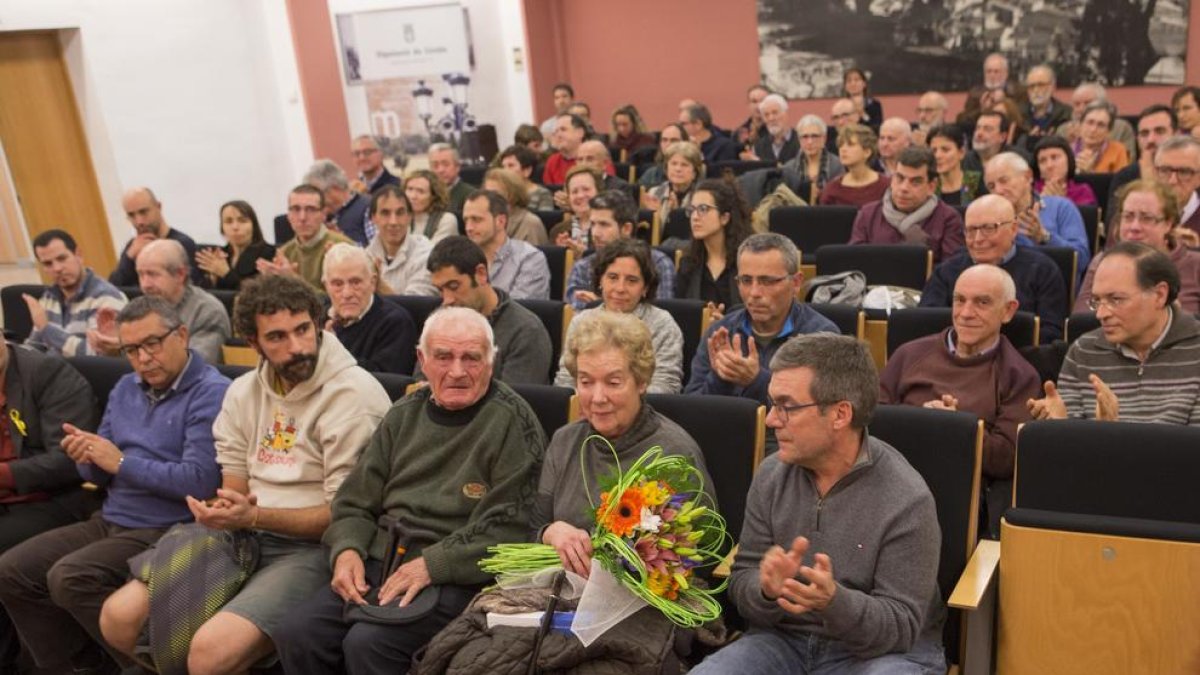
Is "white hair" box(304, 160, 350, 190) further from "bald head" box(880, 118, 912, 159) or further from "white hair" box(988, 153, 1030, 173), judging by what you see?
"white hair" box(988, 153, 1030, 173)

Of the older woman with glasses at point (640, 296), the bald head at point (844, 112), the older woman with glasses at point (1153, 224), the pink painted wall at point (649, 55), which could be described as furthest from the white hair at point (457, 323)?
the pink painted wall at point (649, 55)

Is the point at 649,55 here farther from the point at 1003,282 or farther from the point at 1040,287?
the point at 1003,282

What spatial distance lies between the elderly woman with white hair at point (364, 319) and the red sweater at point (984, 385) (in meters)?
1.87

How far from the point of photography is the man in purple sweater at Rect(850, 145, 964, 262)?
460 cm

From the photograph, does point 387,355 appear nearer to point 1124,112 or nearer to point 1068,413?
point 1068,413

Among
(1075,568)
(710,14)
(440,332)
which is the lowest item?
(1075,568)

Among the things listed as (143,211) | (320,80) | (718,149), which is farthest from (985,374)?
(320,80)

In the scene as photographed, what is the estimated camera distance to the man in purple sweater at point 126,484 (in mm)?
2975

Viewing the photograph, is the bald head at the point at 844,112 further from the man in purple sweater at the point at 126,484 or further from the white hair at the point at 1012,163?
the man in purple sweater at the point at 126,484

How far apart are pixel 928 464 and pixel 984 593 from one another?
0.37 meters

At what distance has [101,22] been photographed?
811 cm

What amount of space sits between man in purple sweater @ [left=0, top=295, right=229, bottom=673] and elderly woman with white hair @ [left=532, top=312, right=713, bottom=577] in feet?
3.91

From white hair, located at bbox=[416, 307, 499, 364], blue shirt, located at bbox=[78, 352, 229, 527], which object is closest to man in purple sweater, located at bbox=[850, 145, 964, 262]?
white hair, located at bbox=[416, 307, 499, 364]

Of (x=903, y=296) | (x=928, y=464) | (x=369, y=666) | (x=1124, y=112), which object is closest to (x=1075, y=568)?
(x=928, y=464)
